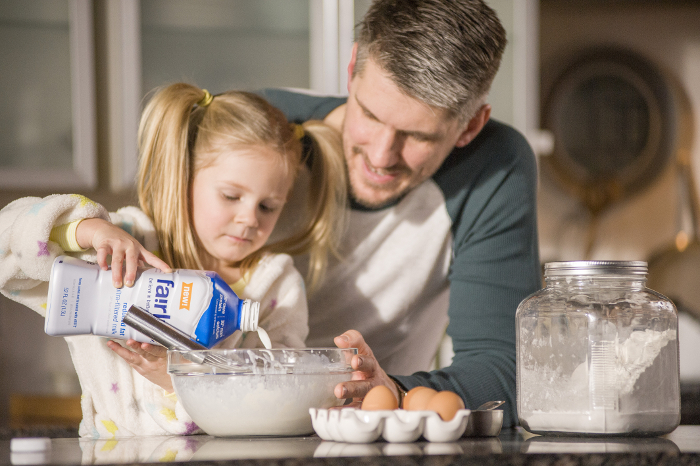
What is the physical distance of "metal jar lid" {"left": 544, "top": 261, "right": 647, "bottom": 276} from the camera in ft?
2.40

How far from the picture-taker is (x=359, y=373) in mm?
853

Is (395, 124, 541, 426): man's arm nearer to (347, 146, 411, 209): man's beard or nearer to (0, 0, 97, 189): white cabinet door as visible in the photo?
(347, 146, 411, 209): man's beard

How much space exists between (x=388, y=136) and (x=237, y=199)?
28cm

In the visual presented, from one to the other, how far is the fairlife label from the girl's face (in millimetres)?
232

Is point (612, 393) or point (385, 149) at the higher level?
point (385, 149)

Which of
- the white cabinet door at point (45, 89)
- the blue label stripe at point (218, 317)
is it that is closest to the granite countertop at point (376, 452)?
the blue label stripe at point (218, 317)

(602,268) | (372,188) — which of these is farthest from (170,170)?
(602,268)

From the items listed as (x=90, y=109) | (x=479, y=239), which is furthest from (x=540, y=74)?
(x=90, y=109)

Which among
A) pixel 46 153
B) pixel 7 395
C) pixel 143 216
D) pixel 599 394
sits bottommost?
pixel 7 395

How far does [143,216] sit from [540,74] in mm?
1912

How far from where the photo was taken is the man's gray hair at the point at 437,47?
112 cm

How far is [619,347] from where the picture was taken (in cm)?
70

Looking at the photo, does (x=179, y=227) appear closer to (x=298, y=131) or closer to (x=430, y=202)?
(x=298, y=131)

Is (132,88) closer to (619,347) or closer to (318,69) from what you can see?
(318,69)
